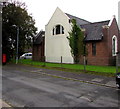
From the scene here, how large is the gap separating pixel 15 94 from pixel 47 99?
73.7 inches

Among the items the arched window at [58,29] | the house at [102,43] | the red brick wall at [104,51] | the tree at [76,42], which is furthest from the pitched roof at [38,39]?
the red brick wall at [104,51]

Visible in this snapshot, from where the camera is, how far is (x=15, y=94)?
7.01 metres

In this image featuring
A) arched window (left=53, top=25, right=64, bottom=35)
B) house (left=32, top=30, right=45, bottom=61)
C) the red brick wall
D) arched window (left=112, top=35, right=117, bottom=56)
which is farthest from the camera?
house (left=32, top=30, right=45, bottom=61)

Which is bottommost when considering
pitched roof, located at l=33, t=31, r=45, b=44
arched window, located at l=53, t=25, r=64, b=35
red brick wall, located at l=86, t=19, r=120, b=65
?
red brick wall, located at l=86, t=19, r=120, b=65

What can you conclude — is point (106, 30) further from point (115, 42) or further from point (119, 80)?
point (119, 80)

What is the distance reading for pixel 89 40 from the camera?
2086 centimetres

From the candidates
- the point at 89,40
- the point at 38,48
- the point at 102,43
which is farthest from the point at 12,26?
the point at 102,43

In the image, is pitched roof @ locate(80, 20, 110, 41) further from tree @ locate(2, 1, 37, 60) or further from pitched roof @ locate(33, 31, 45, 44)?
tree @ locate(2, 1, 37, 60)

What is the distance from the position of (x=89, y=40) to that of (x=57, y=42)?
6.11m

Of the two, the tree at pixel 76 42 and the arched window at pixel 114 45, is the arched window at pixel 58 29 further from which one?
the arched window at pixel 114 45

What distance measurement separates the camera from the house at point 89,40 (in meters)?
19.8

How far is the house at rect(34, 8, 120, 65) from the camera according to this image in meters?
19.8

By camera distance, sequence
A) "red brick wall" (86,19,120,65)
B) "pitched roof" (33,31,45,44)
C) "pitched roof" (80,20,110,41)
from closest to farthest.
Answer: "red brick wall" (86,19,120,65), "pitched roof" (80,20,110,41), "pitched roof" (33,31,45,44)

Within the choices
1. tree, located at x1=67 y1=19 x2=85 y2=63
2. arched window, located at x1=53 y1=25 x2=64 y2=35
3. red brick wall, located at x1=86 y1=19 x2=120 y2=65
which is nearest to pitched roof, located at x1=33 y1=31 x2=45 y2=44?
arched window, located at x1=53 y1=25 x2=64 y2=35
